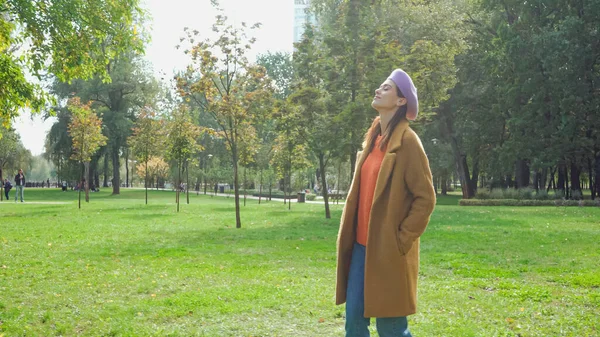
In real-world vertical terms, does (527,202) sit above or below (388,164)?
below

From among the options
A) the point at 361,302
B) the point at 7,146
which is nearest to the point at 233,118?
the point at 361,302

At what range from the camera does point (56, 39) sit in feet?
39.8

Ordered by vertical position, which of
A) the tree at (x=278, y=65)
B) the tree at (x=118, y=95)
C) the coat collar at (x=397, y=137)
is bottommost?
the coat collar at (x=397, y=137)

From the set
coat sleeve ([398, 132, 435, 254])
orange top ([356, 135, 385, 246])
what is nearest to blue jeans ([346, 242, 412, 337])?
orange top ([356, 135, 385, 246])

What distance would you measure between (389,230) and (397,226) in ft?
0.21

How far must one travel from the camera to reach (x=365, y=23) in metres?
20.3

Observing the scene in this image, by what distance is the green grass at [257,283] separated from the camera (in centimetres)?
629

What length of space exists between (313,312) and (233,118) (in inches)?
457

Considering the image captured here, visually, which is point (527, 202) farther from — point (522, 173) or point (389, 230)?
point (389, 230)

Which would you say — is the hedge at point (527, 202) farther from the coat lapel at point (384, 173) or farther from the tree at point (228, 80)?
the coat lapel at point (384, 173)

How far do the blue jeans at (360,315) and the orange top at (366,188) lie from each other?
115 millimetres

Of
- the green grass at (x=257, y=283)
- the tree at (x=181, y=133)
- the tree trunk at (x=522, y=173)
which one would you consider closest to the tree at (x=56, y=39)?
the green grass at (x=257, y=283)

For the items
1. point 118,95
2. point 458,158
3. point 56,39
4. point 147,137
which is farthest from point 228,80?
point 118,95

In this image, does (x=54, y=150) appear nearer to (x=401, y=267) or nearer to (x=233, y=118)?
(x=233, y=118)
